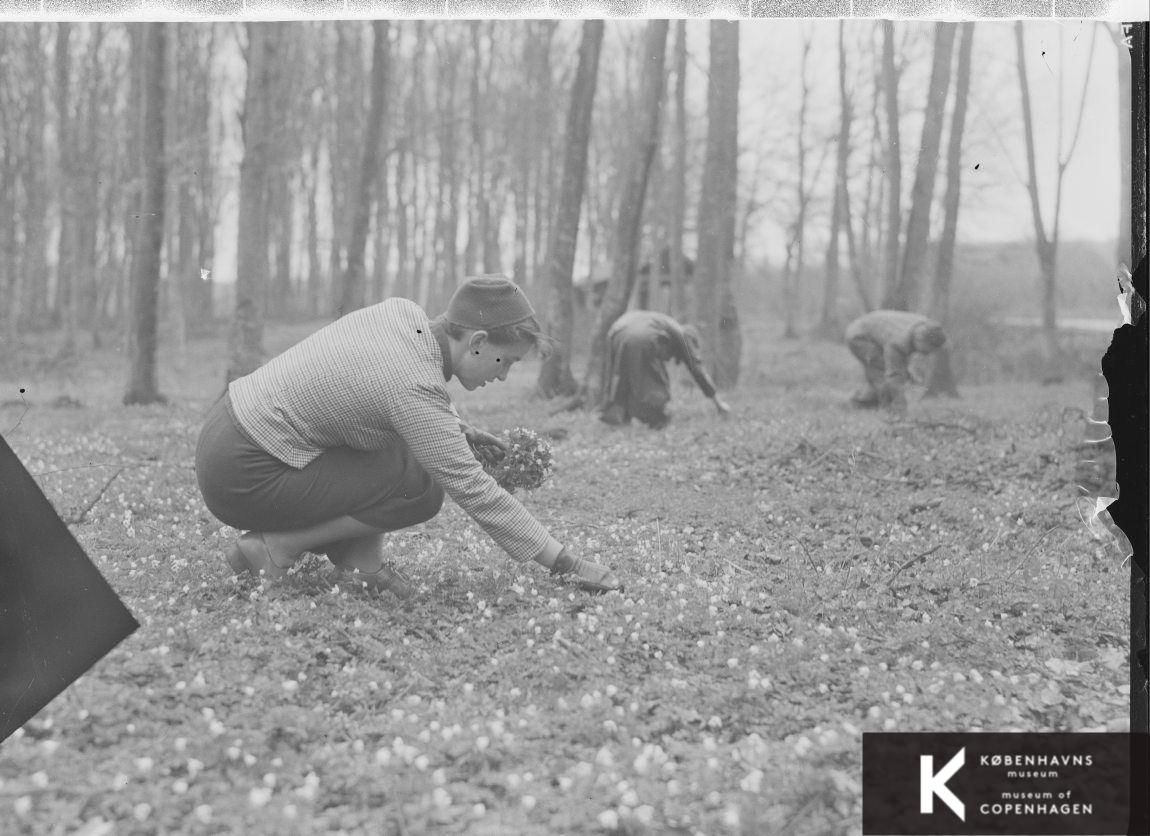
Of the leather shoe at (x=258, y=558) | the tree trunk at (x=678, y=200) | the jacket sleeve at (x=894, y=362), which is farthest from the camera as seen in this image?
the tree trunk at (x=678, y=200)

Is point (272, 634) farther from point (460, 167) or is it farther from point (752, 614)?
point (460, 167)

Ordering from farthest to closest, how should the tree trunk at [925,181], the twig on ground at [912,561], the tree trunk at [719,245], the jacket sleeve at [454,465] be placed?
the tree trunk at [719,245]
the tree trunk at [925,181]
the twig on ground at [912,561]
the jacket sleeve at [454,465]

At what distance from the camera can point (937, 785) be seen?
3207 millimetres

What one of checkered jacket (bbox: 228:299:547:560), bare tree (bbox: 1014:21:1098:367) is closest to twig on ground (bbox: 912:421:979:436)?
bare tree (bbox: 1014:21:1098:367)

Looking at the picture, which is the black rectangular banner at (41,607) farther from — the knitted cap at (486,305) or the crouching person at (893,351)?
the crouching person at (893,351)

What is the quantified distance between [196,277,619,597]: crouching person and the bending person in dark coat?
3318 millimetres

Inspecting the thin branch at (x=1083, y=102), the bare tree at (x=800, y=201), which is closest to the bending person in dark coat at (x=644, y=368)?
the bare tree at (x=800, y=201)

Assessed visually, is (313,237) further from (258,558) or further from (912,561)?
(912,561)

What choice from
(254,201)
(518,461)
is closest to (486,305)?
(518,461)

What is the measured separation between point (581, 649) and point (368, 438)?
3.96 ft

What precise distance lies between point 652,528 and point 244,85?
17.2 ft

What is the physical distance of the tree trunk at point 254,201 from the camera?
18.9 feet

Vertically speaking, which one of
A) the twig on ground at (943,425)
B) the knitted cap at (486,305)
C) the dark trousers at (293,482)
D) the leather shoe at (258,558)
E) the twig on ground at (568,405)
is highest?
the knitted cap at (486,305)

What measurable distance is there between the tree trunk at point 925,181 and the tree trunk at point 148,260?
4851mm
